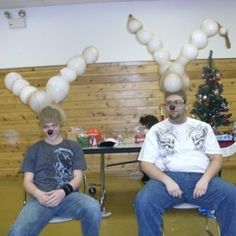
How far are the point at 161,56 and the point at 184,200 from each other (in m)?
3.28

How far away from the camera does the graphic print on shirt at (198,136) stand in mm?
2482

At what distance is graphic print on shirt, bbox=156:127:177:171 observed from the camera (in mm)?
2482

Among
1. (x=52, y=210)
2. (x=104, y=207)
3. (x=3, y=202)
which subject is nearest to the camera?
(x=52, y=210)

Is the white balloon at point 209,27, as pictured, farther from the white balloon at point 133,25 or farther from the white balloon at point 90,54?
the white balloon at point 90,54

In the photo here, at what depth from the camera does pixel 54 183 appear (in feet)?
7.89

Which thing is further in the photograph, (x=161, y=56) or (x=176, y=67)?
(x=161, y=56)

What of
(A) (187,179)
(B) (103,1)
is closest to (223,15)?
(B) (103,1)

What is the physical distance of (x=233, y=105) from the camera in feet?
18.7

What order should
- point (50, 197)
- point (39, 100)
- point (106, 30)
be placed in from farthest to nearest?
point (106, 30) < point (39, 100) < point (50, 197)

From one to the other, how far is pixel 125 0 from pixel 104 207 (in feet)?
10.3

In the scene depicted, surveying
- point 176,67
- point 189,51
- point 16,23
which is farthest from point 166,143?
point 16,23

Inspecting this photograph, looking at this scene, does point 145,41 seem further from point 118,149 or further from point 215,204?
point 215,204

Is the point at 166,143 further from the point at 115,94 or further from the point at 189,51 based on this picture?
the point at 115,94

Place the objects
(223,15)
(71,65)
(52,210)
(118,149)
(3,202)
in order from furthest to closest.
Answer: (223,15), (71,65), (3,202), (118,149), (52,210)
